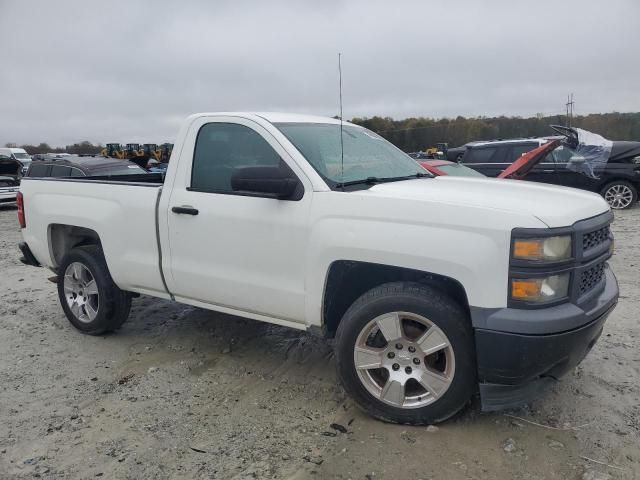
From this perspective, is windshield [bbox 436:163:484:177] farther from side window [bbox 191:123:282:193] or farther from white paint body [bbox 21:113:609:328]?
side window [bbox 191:123:282:193]

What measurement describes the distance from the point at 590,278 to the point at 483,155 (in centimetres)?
1095

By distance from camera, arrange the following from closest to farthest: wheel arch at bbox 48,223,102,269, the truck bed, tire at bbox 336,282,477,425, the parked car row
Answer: tire at bbox 336,282,477,425
the truck bed
wheel arch at bbox 48,223,102,269
the parked car row

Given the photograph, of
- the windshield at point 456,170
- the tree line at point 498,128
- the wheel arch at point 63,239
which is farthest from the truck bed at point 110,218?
the tree line at point 498,128

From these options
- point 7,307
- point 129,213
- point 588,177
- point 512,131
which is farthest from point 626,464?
point 512,131

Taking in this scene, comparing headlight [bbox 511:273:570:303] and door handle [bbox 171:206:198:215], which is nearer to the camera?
headlight [bbox 511:273:570:303]

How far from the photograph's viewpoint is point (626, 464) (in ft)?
9.08

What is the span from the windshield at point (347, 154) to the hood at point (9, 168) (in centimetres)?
1646

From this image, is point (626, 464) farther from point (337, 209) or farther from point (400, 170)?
point (400, 170)

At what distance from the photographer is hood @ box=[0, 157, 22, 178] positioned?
1717cm

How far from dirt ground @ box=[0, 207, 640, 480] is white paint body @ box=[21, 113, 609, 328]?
1.87ft

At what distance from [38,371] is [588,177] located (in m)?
12.1

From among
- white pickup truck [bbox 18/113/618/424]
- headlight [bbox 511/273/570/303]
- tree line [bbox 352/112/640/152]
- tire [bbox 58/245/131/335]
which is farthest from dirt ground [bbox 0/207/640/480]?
tree line [bbox 352/112/640/152]

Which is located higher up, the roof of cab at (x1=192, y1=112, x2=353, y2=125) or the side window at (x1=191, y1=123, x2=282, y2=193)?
the roof of cab at (x1=192, y1=112, x2=353, y2=125)

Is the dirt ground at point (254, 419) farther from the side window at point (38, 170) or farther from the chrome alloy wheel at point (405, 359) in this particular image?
the side window at point (38, 170)
